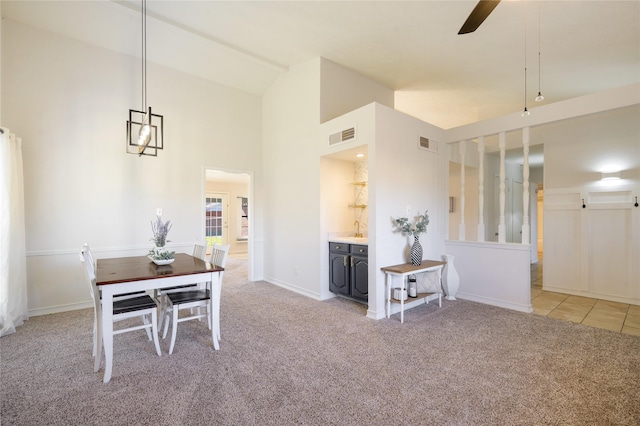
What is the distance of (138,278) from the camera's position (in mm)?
2404

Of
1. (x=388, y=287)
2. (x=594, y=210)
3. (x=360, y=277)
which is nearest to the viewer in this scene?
(x=388, y=287)

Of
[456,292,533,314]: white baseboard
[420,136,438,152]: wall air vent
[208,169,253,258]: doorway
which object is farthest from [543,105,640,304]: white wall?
[208,169,253,258]: doorway

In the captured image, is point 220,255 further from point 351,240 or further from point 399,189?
point 399,189

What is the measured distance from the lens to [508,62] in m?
4.18

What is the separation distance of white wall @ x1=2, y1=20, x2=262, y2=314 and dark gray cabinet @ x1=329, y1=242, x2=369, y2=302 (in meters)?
2.47

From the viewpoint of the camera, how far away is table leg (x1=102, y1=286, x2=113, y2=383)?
7.35 feet

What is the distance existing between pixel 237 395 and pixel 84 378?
131 cm

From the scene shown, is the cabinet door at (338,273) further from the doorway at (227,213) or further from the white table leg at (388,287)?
the doorway at (227,213)

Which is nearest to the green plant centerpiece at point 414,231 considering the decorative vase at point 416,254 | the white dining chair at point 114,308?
the decorative vase at point 416,254

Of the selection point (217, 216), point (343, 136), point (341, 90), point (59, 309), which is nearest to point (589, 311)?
point (343, 136)

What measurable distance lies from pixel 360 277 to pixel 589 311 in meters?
3.16

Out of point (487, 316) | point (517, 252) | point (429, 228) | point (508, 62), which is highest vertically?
point (508, 62)

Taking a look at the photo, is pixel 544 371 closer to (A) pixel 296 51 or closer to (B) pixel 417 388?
(B) pixel 417 388

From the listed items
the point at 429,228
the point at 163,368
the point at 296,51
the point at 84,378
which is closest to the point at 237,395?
the point at 163,368
